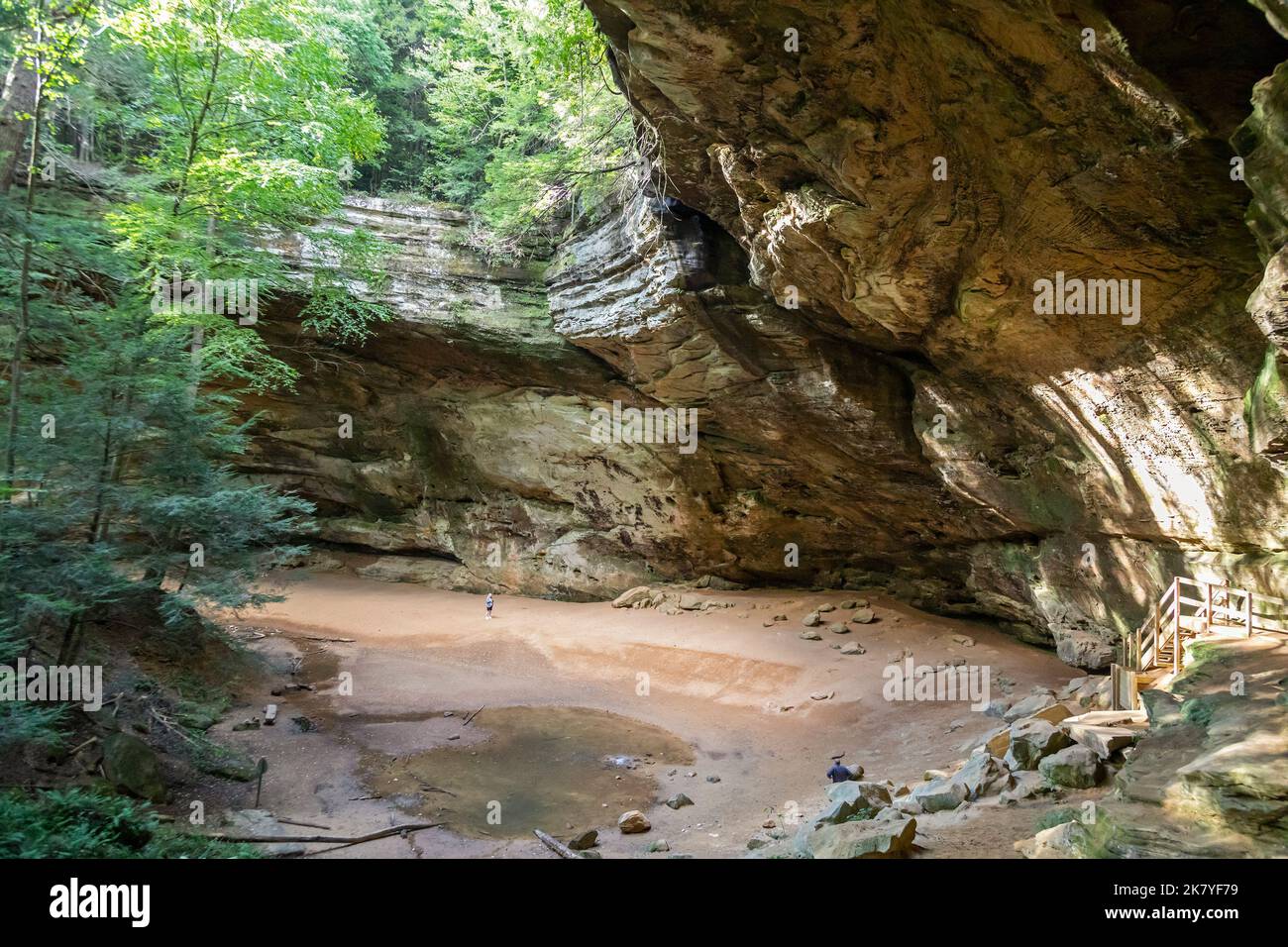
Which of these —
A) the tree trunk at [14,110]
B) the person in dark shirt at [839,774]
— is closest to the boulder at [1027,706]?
the person in dark shirt at [839,774]

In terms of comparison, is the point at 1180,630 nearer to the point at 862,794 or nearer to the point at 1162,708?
the point at 1162,708

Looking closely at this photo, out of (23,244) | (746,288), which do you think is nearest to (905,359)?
(746,288)

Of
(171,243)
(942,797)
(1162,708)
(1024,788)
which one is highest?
(171,243)

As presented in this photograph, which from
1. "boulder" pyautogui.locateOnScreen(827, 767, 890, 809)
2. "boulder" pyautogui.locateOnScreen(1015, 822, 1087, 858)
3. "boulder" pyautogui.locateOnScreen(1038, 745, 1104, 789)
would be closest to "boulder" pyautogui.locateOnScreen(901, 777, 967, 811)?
"boulder" pyautogui.locateOnScreen(827, 767, 890, 809)

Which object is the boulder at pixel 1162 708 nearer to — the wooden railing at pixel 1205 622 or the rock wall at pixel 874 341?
the wooden railing at pixel 1205 622

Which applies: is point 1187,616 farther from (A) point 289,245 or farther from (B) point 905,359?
(A) point 289,245

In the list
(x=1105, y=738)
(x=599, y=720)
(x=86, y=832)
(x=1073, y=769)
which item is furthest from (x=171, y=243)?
(x=1105, y=738)

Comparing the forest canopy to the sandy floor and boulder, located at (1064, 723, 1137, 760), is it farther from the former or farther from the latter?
boulder, located at (1064, 723, 1137, 760)
